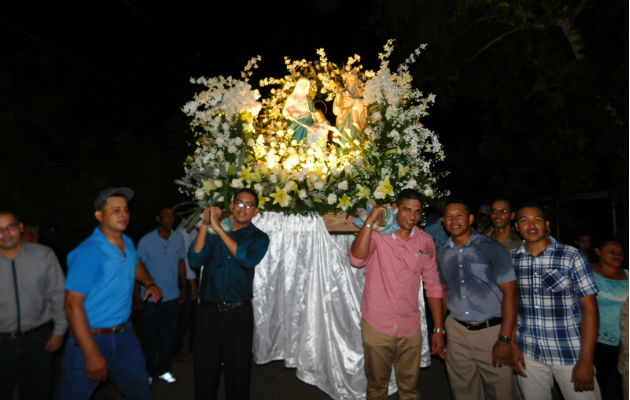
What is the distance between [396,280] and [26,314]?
123 inches

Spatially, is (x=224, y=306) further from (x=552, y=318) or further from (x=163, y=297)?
(x=552, y=318)

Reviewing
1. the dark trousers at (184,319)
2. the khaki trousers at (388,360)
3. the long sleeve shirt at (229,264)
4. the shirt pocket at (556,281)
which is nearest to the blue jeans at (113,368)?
the long sleeve shirt at (229,264)

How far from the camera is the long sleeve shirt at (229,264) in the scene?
11.3 ft

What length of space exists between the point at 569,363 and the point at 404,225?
5.23 feet

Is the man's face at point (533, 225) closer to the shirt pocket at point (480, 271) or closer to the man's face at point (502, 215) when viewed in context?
the shirt pocket at point (480, 271)

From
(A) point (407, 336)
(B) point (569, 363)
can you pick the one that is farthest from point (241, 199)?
(B) point (569, 363)

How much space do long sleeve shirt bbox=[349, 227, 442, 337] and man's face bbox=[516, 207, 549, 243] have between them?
2.66 feet

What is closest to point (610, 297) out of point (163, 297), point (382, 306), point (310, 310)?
point (382, 306)

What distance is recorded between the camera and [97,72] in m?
7.65

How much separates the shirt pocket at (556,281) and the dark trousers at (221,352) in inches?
98.5

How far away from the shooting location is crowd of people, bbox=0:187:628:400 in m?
2.96

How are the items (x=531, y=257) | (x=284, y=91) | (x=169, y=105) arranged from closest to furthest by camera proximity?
(x=531, y=257), (x=284, y=91), (x=169, y=105)

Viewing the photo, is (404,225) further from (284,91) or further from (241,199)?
(284,91)

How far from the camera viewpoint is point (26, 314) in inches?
128
